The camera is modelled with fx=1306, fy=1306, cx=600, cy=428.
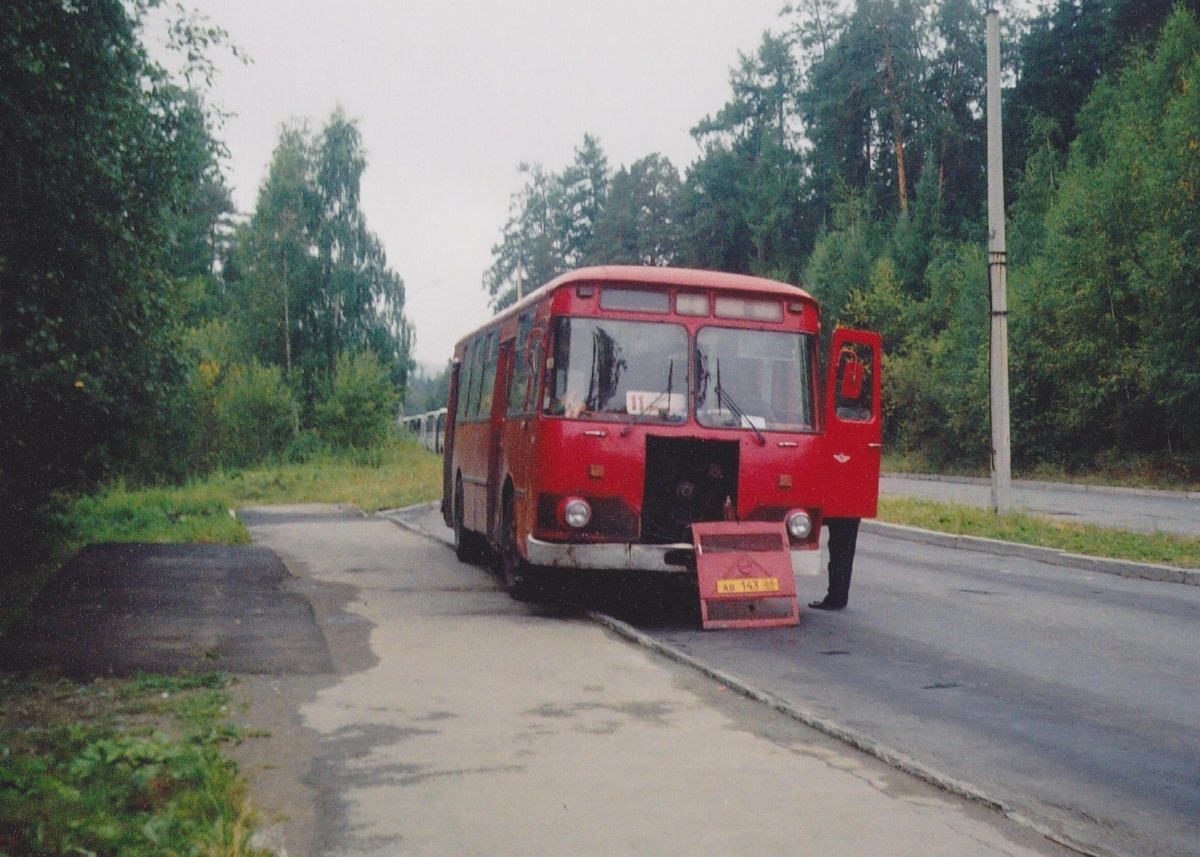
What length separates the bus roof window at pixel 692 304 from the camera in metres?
11.8

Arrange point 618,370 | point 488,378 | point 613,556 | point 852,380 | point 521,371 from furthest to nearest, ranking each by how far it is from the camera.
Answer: point 488,378
point 521,371
point 618,370
point 852,380
point 613,556

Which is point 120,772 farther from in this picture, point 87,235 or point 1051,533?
point 1051,533

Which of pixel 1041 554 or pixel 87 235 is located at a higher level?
pixel 87 235

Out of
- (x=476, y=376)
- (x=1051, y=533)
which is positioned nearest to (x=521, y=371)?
(x=476, y=376)

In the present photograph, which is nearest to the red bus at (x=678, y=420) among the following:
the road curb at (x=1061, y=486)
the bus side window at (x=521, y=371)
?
the bus side window at (x=521, y=371)

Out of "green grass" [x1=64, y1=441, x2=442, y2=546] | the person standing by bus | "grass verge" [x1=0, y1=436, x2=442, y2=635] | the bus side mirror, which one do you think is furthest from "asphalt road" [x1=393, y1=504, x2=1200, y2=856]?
"green grass" [x1=64, y1=441, x2=442, y2=546]

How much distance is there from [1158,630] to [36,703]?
340 inches

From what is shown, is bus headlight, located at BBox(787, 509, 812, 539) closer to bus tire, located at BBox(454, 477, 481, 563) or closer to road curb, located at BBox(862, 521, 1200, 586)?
road curb, located at BBox(862, 521, 1200, 586)

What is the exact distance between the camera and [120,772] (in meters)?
5.60

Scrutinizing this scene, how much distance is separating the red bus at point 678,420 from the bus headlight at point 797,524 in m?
0.01

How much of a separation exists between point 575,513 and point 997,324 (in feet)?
37.8

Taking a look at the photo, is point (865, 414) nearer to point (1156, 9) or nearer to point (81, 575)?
point (81, 575)

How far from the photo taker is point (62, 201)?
1445 centimetres

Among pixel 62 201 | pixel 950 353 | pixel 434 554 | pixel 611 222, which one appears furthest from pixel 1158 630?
pixel 611 222
